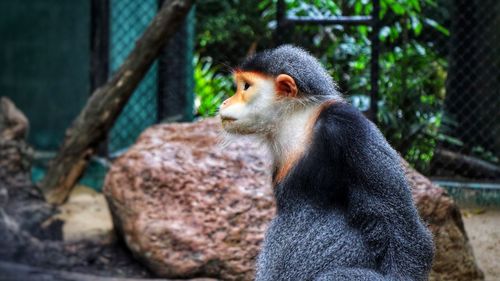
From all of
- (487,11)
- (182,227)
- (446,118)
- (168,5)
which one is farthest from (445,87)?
(182,227)

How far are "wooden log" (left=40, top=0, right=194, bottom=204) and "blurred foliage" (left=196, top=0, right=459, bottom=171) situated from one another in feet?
2.45

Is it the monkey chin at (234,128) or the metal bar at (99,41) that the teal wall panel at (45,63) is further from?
the monkey chin at (234,128)

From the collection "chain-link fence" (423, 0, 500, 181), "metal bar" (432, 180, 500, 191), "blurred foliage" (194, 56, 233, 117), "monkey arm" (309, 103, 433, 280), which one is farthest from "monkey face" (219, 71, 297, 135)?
"blurred foliage" (194, 56, 233, 117)

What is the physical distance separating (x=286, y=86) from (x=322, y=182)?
1.58 feet

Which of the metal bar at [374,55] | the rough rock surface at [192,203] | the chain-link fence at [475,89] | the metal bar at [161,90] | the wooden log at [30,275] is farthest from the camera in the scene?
the metal bar at [161,90]

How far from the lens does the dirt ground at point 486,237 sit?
4836 mm

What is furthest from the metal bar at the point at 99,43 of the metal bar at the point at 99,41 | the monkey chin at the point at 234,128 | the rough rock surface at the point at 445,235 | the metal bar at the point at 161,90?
the monkey chin at the point at 234,128

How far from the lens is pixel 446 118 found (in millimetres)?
7281

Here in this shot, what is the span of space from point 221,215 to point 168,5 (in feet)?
7.16

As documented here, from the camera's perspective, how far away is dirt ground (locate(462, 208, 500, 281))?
484 cm

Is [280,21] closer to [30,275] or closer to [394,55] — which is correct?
[394,55]

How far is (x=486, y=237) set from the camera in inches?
207

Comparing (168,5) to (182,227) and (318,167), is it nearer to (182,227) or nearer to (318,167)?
(182,227)

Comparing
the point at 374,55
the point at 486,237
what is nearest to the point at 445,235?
the point at 486,237
